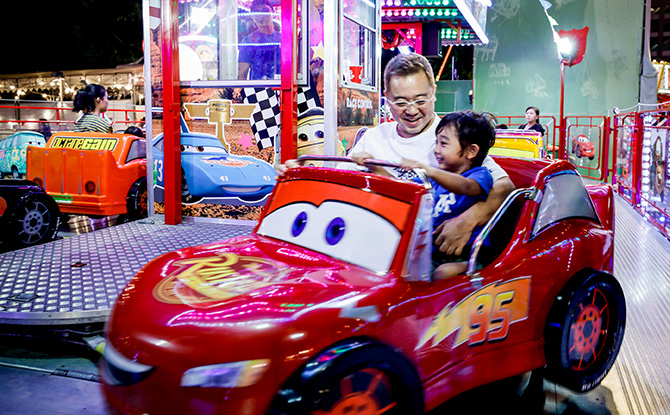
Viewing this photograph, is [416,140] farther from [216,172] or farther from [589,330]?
[216,172]

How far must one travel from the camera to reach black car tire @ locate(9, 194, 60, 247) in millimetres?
4758

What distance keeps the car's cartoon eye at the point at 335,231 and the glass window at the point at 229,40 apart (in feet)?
11.6

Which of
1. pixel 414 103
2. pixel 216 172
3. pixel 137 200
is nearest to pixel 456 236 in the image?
pixel 414 103

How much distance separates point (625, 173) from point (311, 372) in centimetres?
910

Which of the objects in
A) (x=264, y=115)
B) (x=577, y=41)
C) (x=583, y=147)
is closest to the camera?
(x=264, y=115)

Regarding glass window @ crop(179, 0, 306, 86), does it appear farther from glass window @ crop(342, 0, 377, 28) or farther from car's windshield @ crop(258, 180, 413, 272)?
car's windshield @ crop(258, 180, 413, 272)

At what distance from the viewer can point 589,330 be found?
2451 millimetres

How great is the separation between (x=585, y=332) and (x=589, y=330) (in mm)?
34

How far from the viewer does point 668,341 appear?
296 cm

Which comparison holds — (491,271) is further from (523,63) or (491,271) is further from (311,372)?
(523,63)

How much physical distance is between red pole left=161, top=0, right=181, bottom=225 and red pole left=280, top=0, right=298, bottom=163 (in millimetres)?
1074

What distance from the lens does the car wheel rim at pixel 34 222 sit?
482 centimetres

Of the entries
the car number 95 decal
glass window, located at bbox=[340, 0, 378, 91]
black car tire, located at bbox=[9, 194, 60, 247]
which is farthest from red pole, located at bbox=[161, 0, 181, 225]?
the car number 95 decal

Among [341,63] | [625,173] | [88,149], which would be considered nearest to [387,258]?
[341,63]
